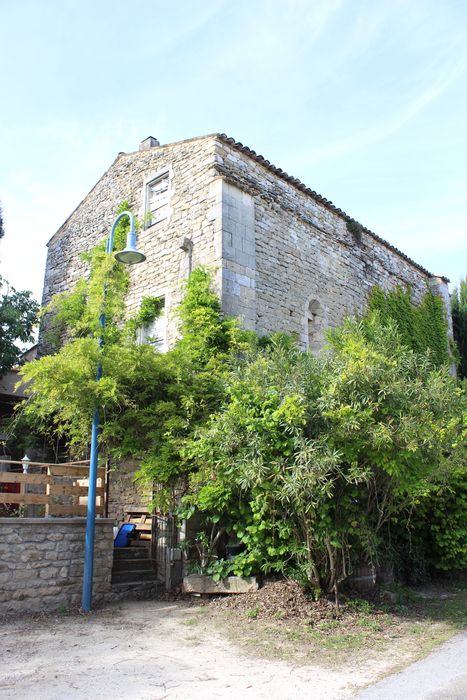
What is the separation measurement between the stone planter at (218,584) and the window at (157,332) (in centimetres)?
451

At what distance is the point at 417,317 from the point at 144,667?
41.9ft

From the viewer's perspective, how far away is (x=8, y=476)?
761 centimetres

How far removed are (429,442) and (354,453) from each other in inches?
33.5

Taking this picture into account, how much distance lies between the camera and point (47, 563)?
7.56 meters

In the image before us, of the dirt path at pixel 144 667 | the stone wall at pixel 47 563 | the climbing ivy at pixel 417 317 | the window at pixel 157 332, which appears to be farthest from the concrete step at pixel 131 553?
the climbing ivy at pixel 417 317

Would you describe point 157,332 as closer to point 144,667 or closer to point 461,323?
point 144,667

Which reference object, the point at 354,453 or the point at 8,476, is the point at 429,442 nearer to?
the point at 354,453

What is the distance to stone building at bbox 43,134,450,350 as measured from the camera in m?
10.9

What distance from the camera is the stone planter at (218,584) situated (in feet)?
24.9

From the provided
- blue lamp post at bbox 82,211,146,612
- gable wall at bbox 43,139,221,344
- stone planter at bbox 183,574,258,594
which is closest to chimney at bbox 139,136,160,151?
gable wall at bbox 43,139,221,344

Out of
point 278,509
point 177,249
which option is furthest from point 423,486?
point 177,249

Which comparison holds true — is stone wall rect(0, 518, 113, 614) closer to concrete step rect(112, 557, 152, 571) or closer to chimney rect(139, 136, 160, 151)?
concrete step rect(112, 557, 152, 571)

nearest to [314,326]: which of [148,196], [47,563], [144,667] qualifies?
[148,196]

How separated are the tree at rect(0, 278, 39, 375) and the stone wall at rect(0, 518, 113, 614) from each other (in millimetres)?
6079
